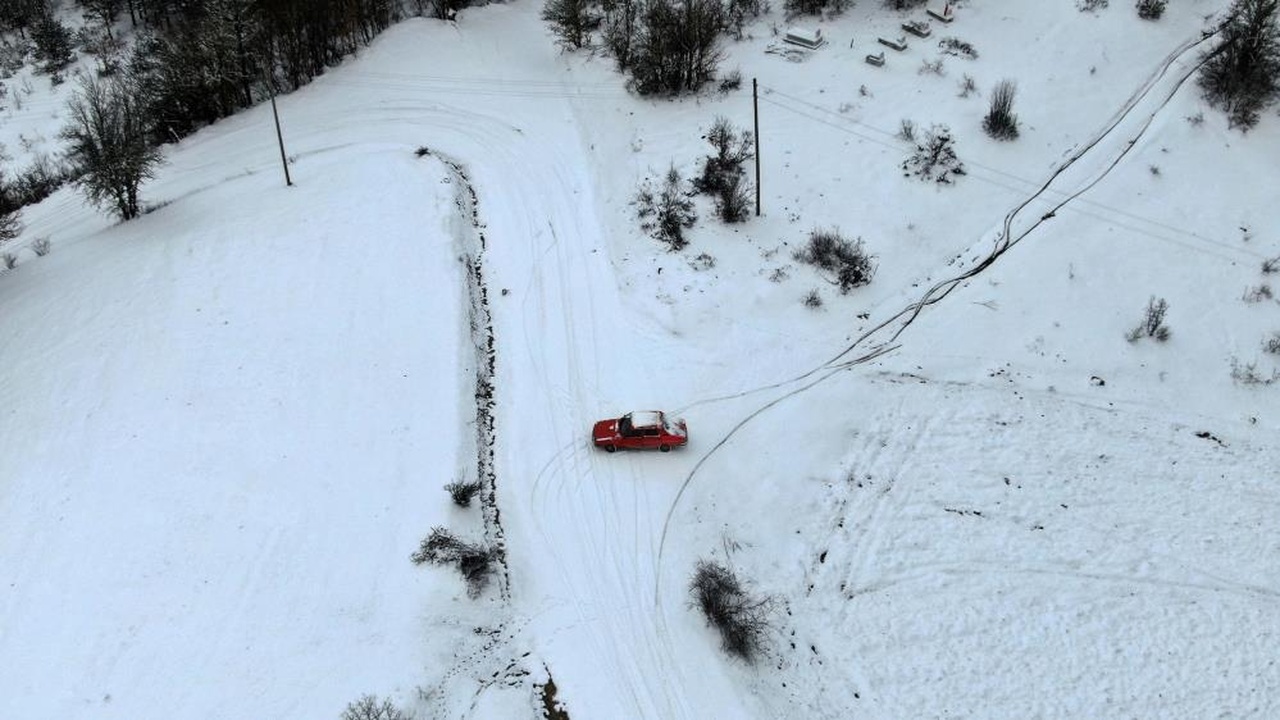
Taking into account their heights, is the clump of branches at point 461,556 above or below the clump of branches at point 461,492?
below

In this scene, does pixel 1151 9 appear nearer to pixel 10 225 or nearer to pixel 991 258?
pixel 991 258

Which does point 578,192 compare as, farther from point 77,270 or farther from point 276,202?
point 77,270

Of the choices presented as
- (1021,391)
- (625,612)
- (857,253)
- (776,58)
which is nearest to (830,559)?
(625,612)

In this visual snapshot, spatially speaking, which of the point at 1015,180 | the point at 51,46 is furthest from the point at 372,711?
the point at 51,46

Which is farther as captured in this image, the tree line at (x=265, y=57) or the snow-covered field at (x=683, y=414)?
the tree line at (x=265, y=57)

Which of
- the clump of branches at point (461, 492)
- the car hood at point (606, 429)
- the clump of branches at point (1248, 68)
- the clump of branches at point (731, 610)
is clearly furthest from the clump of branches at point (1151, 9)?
the clump of branches at point (461, 492)

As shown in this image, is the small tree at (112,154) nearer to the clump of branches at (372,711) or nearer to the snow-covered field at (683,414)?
the snow-covered field at (683,414)
